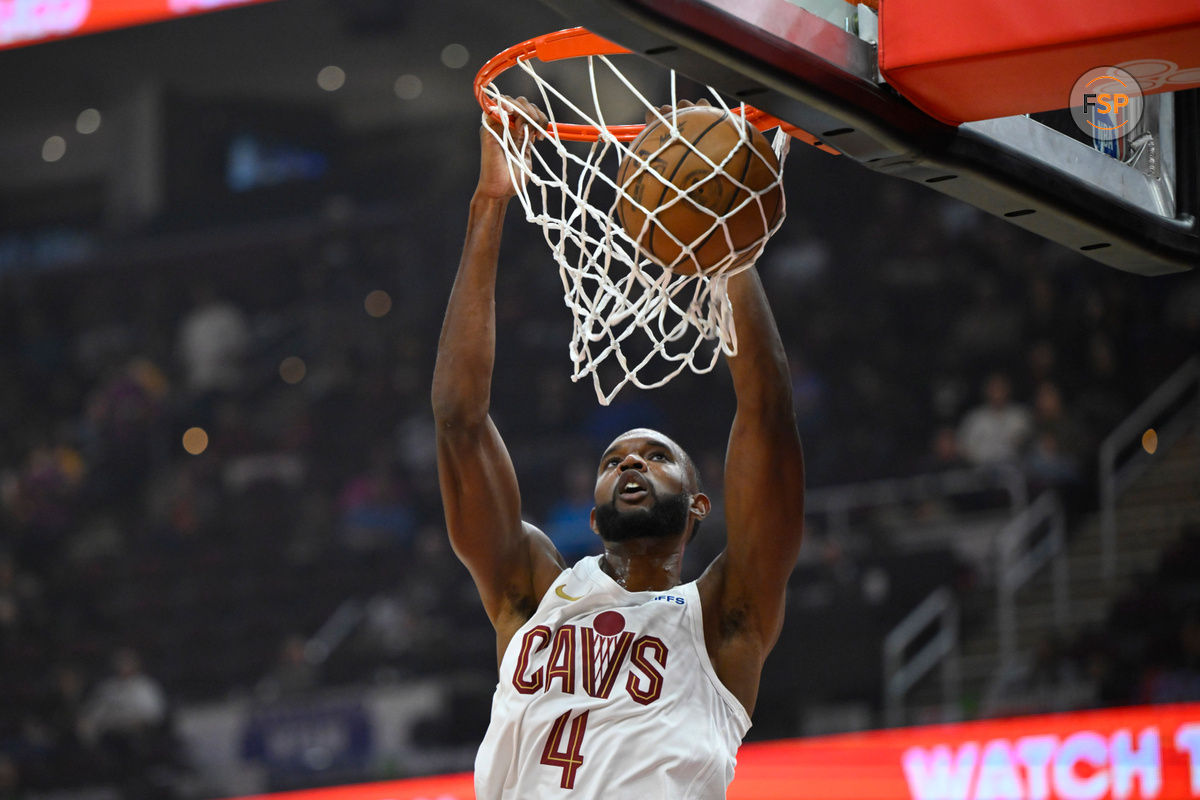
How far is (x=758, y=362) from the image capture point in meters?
3.20

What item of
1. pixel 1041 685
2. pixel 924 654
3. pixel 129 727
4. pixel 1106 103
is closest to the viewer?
pixel 1106 103

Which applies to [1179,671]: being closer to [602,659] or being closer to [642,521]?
[642,521]

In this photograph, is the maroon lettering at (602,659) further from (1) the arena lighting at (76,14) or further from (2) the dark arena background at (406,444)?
(1) the arena lighting at (76,14)

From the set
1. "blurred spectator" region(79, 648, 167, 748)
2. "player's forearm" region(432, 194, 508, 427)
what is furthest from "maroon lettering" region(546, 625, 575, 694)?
"blurred spectator" region(79, 648, 167, 748)

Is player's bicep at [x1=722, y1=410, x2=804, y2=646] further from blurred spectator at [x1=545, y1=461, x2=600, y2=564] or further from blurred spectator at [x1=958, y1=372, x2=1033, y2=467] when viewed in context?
blurred spectator at [x1=545, y1=461, x2=600, y2=564]

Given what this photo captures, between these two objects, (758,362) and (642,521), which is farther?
(642,521)

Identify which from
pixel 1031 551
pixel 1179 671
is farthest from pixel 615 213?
pixel 1031 551

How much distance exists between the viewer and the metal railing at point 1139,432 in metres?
7.83

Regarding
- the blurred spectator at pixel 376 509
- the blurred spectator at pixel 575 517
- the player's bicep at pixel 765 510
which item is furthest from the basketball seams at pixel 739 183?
the blurred spectator at pixel 376 509

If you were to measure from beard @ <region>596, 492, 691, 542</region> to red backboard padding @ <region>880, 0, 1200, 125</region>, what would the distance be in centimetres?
124

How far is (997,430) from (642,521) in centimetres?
533

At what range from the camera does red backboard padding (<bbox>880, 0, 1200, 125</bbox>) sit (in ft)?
7.29

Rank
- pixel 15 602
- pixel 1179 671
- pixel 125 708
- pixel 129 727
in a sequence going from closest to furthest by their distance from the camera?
pixel 1179 671 < pixel 129 727 < pixel 125 708 < pixel 15 602

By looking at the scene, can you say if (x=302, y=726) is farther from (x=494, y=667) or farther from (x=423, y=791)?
(x=423, y=791)
